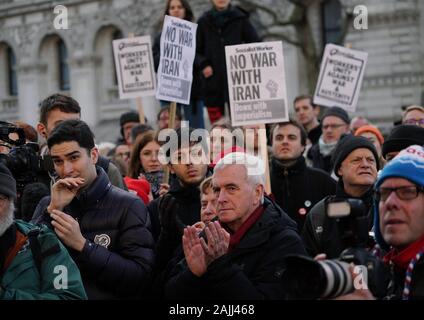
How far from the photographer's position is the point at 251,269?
538 cm

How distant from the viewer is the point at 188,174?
6855 mm

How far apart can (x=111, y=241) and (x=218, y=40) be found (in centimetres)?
562

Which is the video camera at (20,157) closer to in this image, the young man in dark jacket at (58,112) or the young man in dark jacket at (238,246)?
the young man in dark jacket at (58,112)

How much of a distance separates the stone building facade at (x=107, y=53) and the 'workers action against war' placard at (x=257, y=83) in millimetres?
16477

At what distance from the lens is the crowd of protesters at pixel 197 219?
14.3 ft

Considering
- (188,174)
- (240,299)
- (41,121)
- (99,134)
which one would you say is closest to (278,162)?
(188,174)

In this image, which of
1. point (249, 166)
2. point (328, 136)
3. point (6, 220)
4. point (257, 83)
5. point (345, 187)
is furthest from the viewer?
point (328, 136)

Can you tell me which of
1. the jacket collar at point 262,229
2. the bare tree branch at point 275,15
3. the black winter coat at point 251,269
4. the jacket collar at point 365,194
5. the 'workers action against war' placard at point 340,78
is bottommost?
the black winter coat at point 251,269

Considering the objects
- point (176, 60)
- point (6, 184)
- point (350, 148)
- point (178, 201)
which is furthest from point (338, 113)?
point (6, 184)

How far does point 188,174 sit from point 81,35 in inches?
1069

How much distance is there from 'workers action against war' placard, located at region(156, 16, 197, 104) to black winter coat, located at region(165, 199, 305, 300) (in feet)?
12.6

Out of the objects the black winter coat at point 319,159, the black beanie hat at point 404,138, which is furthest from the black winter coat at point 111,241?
the black winter coat at point 319,159

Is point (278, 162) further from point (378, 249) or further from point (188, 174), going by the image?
point (378, 249)

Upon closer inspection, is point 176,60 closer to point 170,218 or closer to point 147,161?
point 147,161
